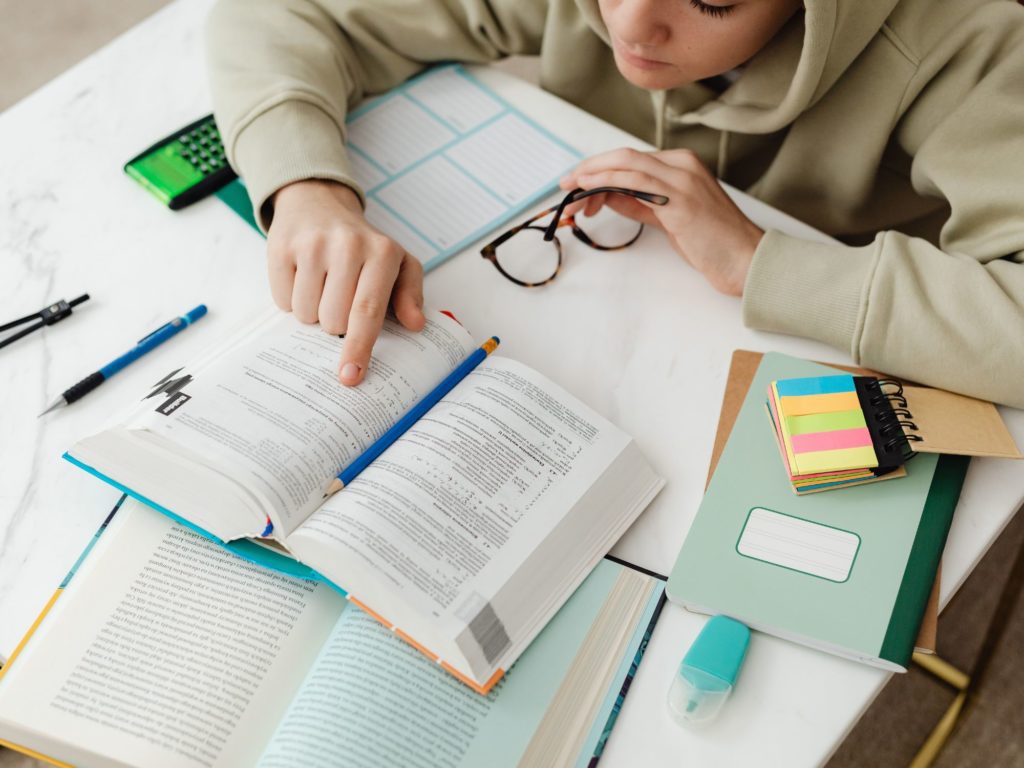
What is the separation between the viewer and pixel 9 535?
0.69 meters

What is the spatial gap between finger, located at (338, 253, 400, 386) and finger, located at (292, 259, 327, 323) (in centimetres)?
4

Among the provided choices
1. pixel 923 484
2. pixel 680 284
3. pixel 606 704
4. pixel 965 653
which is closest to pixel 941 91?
pixel 680 284

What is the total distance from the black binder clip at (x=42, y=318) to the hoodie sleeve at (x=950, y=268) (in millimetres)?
623

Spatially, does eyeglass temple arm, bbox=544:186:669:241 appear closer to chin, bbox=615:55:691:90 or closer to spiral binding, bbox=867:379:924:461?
chin, bbox=615:55:691:90

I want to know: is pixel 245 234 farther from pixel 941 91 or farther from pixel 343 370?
pixel 941 91

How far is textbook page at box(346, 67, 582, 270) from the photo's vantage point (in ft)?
3.00

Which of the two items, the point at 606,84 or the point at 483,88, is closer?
the point at 483,88

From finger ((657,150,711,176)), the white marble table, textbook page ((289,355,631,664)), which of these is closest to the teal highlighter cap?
the white marble table

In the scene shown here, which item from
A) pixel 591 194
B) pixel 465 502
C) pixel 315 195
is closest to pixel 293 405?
pixel 465 502

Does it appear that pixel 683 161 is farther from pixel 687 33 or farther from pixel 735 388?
pixel 735 388

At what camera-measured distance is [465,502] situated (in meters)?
0.65

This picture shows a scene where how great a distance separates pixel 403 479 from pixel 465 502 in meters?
0.05

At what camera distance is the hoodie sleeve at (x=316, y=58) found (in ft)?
2.91

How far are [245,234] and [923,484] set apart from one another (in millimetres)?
665
